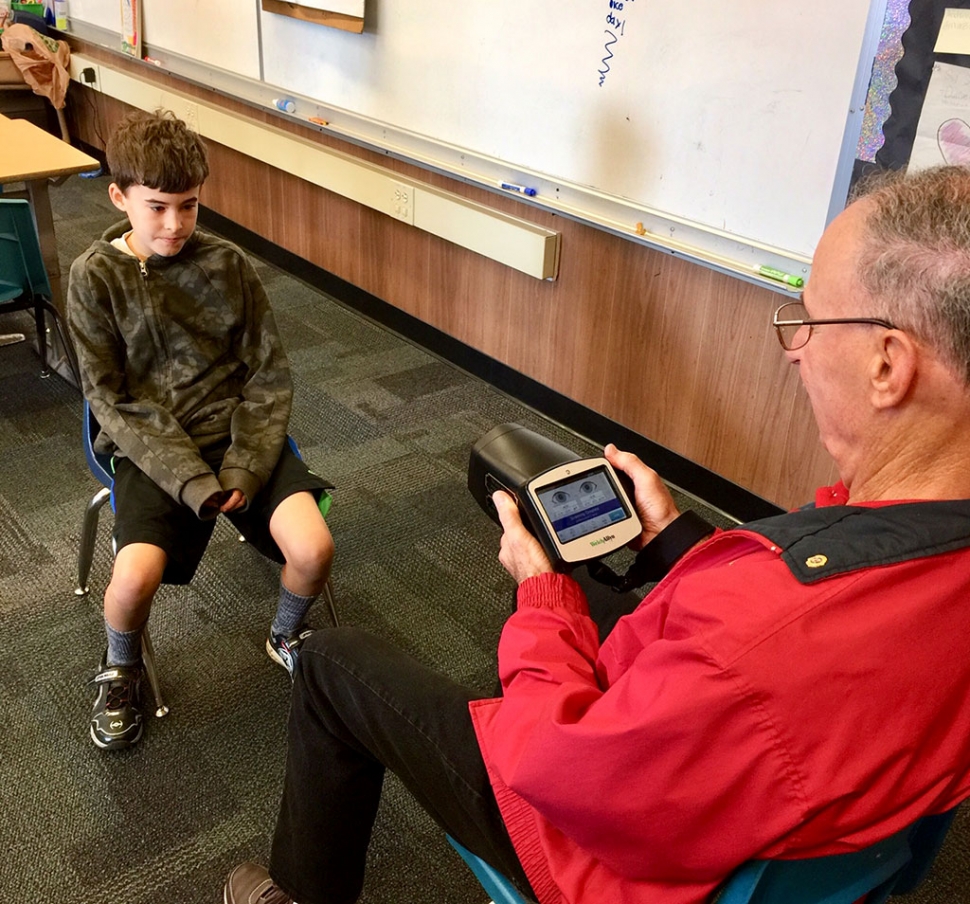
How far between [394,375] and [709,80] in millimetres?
1396

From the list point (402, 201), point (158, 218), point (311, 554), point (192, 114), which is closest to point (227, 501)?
point (311, 554)

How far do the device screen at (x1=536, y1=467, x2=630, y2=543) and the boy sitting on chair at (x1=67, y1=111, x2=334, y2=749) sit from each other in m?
0.62

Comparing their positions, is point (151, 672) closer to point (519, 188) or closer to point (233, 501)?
point (233, 501)

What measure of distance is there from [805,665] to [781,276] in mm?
1506

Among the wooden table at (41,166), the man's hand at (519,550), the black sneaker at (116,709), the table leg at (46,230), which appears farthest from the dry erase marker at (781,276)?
the table leg at (46,230)

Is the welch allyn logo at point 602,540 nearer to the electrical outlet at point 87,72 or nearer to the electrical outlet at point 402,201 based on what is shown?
the electrical outlet at point 402,201

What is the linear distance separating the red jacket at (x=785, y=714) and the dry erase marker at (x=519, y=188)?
191 cm

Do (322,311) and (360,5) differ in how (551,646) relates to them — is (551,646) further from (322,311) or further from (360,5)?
(322,311)

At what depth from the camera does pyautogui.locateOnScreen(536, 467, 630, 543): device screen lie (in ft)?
3.63

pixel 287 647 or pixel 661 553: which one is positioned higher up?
pixel 661 553

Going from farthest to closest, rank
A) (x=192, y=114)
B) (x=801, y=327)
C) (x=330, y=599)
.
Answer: (x=192, y=114) → (x=330, y=599) → (x=801, y=327)

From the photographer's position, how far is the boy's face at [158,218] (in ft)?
5.37

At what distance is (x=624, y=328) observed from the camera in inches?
98.3

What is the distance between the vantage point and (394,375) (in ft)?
9.99
